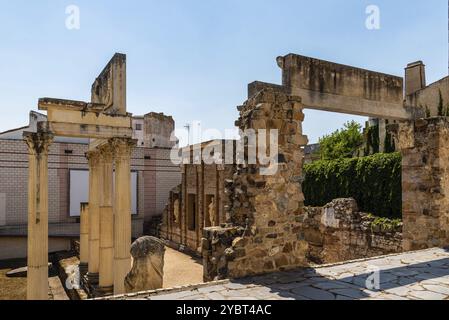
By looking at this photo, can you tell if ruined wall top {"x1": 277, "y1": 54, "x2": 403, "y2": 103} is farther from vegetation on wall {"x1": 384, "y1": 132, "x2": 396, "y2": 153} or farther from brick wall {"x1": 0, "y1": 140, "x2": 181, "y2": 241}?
brick wall {"x1": 0, "y1": 140, "x2": 181, "y2": 241}

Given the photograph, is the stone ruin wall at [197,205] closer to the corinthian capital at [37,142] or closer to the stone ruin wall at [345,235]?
the stone ruin wall at [345,235]

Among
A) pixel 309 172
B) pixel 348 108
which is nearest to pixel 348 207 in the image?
pixel 309 172

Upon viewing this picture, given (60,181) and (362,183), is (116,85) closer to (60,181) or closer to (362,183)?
(362,183)

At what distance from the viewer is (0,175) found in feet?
69.0

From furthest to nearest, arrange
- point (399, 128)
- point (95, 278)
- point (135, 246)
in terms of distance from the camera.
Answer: point (95, 278)
point (399, 128)
point (135, 246)

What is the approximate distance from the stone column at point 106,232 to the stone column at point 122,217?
56 centimetres

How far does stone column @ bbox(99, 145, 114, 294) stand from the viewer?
435 inches

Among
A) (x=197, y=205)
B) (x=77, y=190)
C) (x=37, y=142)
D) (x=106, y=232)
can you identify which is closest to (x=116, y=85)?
(x=37, y=142)

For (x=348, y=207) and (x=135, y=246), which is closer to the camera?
(x=135, y=246)

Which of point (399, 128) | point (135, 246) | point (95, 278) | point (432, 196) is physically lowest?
point (95, 278)

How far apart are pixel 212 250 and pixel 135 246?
1.46m

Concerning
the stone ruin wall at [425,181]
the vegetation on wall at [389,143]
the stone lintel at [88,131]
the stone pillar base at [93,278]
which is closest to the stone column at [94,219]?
the stone pillar base at [93,278]

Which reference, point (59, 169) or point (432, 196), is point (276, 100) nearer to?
point (432, 196)
